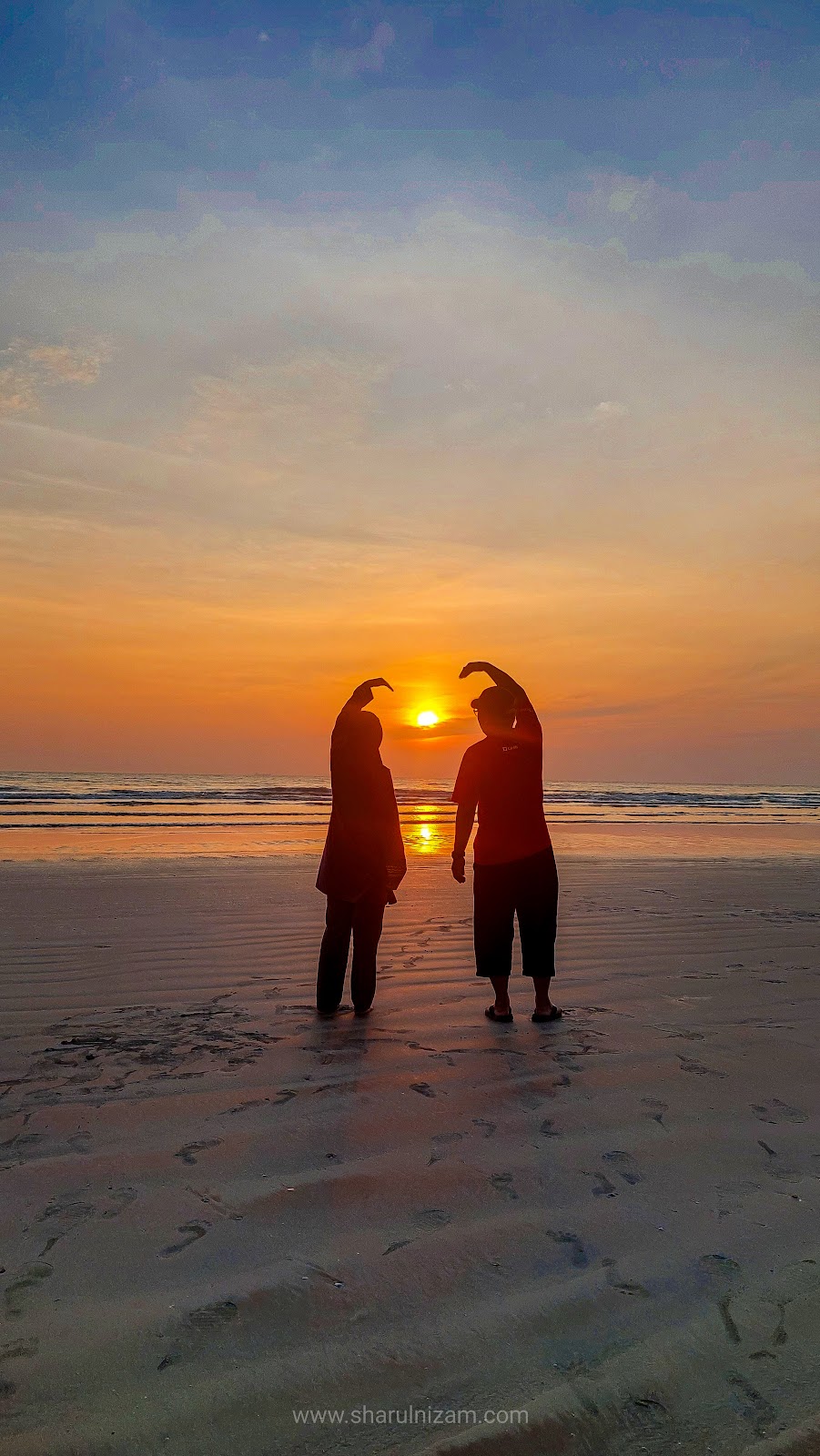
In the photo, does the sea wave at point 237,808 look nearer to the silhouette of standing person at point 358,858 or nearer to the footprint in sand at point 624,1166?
the silhouette of standing person at point 358,858

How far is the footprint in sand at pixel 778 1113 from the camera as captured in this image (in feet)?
12.1

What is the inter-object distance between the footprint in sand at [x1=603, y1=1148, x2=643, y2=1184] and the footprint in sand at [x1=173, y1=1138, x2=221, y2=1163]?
4.89 feet

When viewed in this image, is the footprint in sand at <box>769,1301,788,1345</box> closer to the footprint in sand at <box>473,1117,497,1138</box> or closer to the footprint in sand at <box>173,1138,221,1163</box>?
the footprint in sand at <box>473,1117,497,1138</box>

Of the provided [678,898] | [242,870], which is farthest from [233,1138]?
[242,870]

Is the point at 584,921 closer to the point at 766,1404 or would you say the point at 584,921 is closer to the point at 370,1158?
the point at 370,1158

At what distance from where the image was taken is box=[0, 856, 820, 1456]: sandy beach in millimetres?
2021

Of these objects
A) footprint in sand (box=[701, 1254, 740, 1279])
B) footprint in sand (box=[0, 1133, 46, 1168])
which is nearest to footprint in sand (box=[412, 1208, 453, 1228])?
footprint in sand (box=[701, 1254, 740, 1279])

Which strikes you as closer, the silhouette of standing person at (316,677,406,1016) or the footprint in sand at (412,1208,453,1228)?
the footprint in sand at (412,1208,453,1228)

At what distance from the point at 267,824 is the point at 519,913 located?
19074mm

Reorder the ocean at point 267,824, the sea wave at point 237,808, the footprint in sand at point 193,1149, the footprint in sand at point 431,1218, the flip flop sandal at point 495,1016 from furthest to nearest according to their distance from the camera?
1. the sea wave at point 237,808
2. the ocean at point 267,824
3. the flip flop sandal at point 495,1016
4. the footprint in sand at point 193,1149
5. the footprint in sand at point 431,1218

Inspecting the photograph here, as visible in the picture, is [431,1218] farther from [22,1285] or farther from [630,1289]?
[22,1285]

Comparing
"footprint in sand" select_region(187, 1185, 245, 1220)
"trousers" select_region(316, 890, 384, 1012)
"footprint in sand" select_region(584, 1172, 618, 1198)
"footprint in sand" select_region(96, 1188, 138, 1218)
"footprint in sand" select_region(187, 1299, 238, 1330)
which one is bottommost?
"footprint in sand" select_region(187, 1299, 238, 1330)

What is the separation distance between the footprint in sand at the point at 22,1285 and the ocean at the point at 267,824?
12603mm

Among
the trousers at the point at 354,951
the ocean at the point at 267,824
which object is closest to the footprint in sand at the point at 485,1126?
the trousers at the point at 354,951
